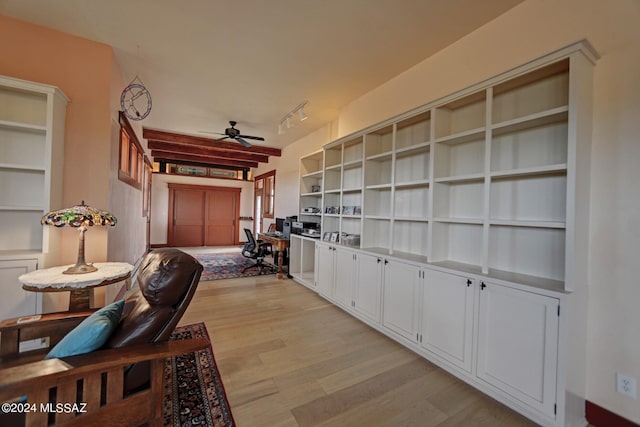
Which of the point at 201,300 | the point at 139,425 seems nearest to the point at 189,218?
the point at 201,300

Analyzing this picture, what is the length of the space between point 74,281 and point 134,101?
2.85 meters

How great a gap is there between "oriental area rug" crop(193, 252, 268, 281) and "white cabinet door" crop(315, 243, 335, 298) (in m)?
A: 1.74

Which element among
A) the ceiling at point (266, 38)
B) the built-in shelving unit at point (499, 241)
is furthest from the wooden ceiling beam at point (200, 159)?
the built-in shelving unit at point (499, 241)

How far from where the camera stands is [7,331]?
1402 millimetres

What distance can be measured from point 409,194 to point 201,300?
312 centimetres

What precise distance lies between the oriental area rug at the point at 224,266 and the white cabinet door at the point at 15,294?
2214mm

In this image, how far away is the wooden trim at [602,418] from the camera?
61.6 inches

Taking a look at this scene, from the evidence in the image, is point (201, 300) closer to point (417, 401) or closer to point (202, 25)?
point (417, 401)

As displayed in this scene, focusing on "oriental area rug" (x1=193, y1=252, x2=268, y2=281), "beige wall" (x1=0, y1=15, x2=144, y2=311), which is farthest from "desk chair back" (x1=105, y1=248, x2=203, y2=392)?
"oriental area rug" (x1=193, y1=252, x2=268, y2=281)

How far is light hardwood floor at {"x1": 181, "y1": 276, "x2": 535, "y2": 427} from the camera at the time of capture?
167cm

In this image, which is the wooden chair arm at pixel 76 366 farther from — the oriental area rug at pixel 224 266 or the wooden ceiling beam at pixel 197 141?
the wooden ceiling beam at pixel 197 141

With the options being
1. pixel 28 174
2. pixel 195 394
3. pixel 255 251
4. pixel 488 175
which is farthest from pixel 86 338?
pixel 255 251

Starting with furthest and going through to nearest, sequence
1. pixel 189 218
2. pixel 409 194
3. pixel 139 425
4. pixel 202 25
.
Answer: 1. pixel 189 218
2. pixel 409 194
3. pixel 202 25
4. pixel 139 425

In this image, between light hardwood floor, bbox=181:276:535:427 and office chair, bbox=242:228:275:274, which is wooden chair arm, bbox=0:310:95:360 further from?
office chair, bbox=242:228:275:274
